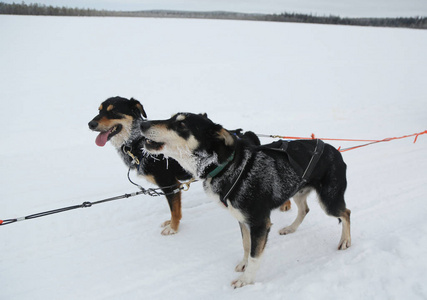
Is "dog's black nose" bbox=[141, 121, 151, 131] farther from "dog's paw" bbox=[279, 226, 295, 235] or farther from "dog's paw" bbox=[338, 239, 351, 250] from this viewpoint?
"dog's paw" bbox=[338, 239, 351, 250]

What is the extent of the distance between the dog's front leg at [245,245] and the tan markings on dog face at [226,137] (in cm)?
100

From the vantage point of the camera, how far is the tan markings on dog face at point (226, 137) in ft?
9.05

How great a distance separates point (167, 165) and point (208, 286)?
1.53 meters

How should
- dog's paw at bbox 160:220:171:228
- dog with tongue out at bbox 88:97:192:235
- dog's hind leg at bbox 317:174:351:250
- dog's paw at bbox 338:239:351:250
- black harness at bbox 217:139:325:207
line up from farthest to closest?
dog's paw at bbox 160:220:171:228
dog with tongue out at bbox 88:97:192:235
dog's paw at bbox 338:239:351:250
dog's hind leg at bbox 317:174:351:250
black harness at bbox 217:139:325:207

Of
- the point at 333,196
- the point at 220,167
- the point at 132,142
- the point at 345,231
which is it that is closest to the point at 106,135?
the point at 132,142

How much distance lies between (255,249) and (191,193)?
2.15 meters

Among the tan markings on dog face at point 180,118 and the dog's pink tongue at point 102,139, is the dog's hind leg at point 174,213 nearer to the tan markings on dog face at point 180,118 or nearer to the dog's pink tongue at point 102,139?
the dog's pink tongue at point 102,139

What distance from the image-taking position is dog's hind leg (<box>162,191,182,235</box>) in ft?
13.1

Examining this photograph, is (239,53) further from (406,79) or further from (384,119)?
(384,119)

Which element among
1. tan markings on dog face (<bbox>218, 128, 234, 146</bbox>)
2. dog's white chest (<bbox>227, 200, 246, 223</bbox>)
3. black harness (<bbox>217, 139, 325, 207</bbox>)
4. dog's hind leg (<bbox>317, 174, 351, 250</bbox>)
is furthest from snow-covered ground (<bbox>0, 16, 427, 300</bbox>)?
tan markings on dog face (<bbox>218, 128, 234, 146</bbox>)

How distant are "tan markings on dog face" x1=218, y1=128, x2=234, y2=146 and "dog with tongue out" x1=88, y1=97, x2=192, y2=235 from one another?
1204 millimetres

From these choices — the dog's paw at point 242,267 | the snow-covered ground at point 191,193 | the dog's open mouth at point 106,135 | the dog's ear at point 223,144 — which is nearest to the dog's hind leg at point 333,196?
the snow-covered ground at point 191,193

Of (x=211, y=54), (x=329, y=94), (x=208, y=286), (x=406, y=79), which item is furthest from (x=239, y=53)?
(x=208, y=286)

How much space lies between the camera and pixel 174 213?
13.2ft
